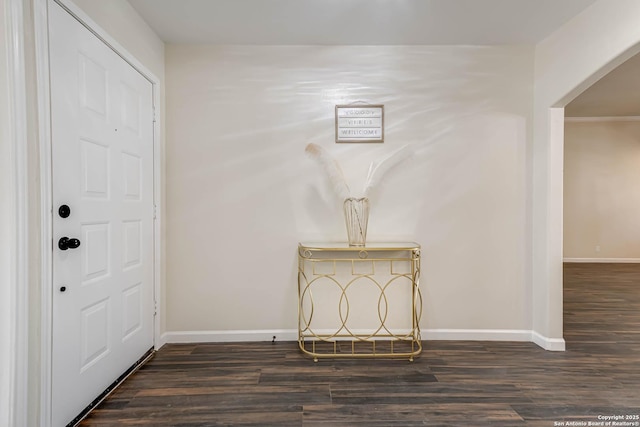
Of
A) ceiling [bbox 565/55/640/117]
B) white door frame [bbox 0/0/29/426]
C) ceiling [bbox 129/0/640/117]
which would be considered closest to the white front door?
white door frame [bbox 0/0/29/426]

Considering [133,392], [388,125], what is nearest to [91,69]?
[133,392]

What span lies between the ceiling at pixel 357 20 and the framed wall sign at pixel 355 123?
53cm

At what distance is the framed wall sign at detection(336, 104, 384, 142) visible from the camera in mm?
2746

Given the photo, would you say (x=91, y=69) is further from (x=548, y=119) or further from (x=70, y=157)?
(x=548, y=119)

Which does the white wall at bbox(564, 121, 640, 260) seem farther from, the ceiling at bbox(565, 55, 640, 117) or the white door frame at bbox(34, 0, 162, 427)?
the white door frame at bbox(34, 0, 162, 427)

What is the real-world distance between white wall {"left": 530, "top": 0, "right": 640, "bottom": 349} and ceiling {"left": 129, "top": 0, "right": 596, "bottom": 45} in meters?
0.16

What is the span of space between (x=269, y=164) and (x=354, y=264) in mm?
1109

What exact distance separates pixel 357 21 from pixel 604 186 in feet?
20.0

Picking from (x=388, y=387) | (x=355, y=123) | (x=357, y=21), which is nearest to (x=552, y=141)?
(x=355, y=123)

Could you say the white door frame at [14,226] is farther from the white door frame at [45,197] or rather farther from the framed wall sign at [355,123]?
the framed wall sign at [355,123]

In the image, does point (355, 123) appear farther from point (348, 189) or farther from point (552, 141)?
point (552, 141)

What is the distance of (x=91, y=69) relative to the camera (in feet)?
5.92

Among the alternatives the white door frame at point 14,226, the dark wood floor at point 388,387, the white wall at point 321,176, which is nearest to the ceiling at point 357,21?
the white wall at point 321,176

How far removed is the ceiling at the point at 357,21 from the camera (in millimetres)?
2191
